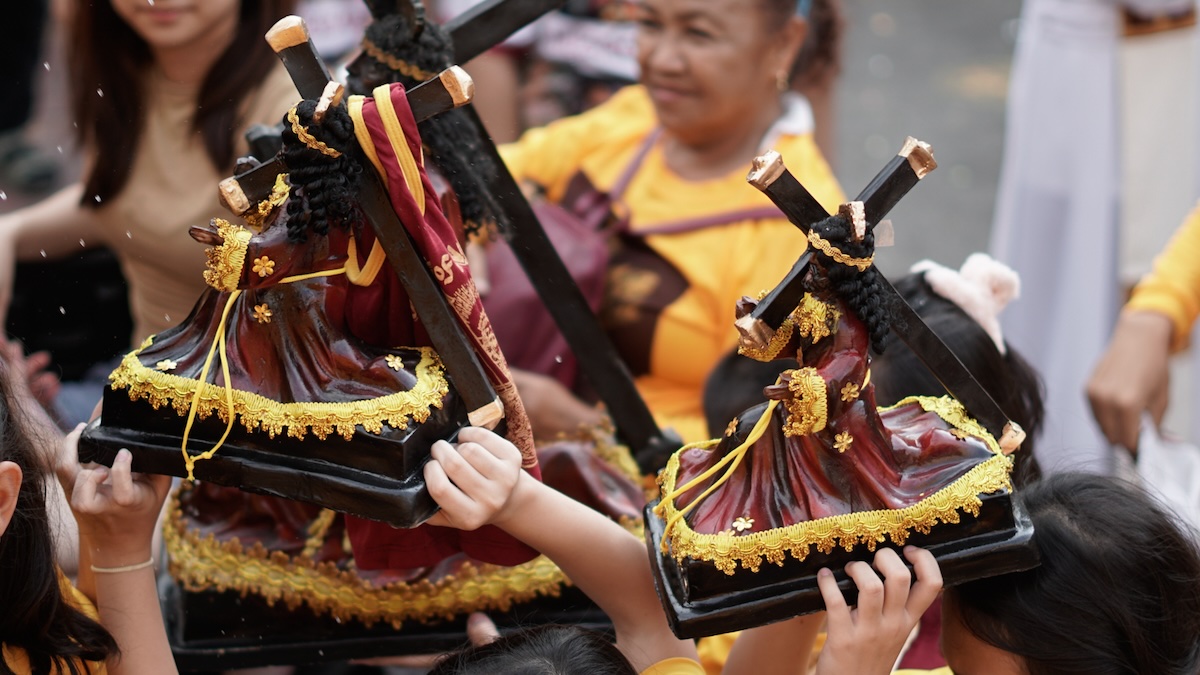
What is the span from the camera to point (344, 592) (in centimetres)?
143

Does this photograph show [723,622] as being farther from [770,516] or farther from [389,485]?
[389,485]

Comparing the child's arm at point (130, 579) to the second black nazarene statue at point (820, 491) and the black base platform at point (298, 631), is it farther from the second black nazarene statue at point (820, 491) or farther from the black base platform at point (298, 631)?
the second black nazarene statue at point (820, 491)

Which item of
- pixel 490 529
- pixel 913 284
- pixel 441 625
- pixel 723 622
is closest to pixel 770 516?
pixel 723 622

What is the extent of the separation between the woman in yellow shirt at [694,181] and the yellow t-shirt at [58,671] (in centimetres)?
105

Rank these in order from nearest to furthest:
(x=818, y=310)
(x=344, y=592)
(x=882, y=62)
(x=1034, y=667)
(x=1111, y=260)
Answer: (x=818, y=310) < (x=1034, y=667) < (x=344, y=592) < (x=1111, y=260) < (x=882, y=62)

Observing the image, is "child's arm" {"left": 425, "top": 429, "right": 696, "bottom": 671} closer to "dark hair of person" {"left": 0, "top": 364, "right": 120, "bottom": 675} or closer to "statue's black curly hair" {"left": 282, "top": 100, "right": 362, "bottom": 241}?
"statue's black curly hair" {"left": 282, "top": 100, "right": 362, "bottom": 241}

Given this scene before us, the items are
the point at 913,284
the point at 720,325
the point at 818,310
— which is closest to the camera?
the point at 818,310

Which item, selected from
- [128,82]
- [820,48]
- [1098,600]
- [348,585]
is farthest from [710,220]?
[1098,600]

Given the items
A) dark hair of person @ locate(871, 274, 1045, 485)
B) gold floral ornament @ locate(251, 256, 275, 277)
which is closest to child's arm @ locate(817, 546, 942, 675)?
dark hair of person @ locate(871, 274, 1045, 485)

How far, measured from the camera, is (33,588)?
Answer: 1.25 meters

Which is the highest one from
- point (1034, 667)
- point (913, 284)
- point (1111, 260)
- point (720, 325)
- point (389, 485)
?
point (389, 485)

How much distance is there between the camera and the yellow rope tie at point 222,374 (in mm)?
1132

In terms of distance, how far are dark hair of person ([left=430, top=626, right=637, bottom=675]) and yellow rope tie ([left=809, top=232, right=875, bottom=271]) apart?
0.44 metres

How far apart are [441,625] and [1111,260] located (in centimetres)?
201
